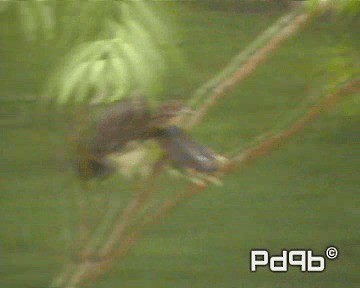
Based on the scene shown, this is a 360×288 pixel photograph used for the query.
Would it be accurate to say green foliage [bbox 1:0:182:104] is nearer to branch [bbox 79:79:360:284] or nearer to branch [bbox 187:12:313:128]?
branch [bbox 187:12:313:128]

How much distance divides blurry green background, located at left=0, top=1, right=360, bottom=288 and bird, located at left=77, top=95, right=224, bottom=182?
0.26ft

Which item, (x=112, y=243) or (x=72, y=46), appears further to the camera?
(x=112, y=243)

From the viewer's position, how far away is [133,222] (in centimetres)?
176

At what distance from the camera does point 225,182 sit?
6.82 ft

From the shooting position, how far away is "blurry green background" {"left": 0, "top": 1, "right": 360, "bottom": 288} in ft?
6.07

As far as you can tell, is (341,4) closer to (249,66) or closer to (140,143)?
(249,66)

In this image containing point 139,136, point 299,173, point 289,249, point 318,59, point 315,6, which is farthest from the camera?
point 299,173

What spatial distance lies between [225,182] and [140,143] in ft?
1.54

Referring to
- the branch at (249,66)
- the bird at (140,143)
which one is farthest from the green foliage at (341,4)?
the bird at (140,143)

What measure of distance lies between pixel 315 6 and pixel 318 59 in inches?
18.0

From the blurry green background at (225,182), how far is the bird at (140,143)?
8 centimetres

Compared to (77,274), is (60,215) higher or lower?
higher

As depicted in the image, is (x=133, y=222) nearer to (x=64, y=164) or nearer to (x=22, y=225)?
(x=64, y=164)

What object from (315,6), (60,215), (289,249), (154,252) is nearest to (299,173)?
(289,249)
